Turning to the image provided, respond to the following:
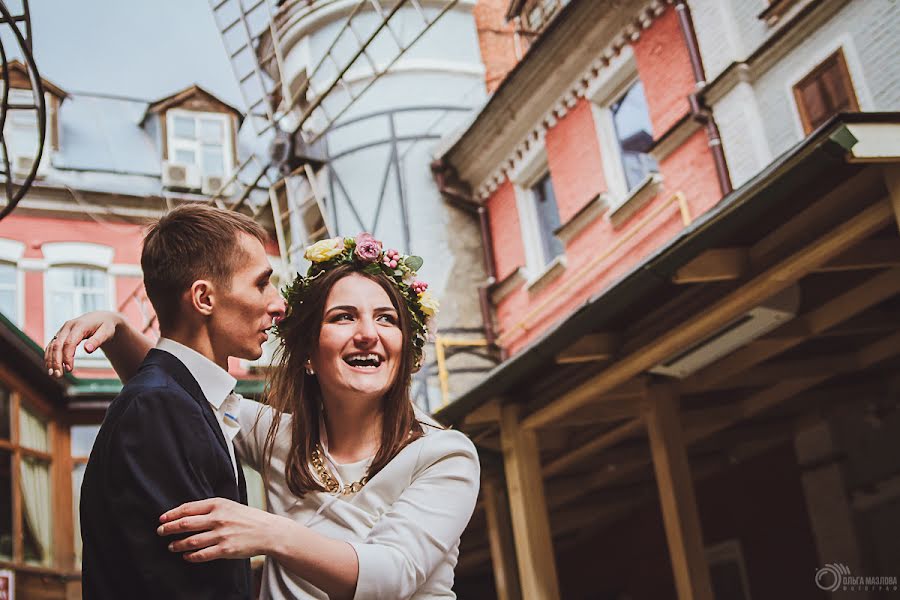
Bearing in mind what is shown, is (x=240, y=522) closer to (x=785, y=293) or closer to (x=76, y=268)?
(x=785, y=293)

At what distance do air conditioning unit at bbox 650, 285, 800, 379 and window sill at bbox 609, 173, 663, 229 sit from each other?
14.2 feet

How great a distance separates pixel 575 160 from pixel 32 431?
6693 mm

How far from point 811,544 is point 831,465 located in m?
0.86

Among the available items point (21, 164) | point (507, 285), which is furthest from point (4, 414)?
point (21, 164)

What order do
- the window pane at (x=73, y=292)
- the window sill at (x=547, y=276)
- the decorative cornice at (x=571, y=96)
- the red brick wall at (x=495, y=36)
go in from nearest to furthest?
the decorative cornice at (x=571, y=96) → the window sill at (x=547, y=276) → the red brick wall at (x=495, y=36) → the window pane at (x=73, y=292)

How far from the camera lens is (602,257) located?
11328mm

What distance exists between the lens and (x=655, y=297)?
627 centimetres

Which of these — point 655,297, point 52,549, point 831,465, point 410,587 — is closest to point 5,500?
point 52,549

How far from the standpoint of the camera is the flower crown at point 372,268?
2.61m

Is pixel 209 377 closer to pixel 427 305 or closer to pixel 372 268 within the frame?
pixel 372 268

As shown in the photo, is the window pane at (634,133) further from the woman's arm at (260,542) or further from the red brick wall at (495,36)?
the woman's arm at (260,542)

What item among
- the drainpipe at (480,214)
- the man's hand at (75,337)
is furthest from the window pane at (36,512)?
the man's hand at (75,337)

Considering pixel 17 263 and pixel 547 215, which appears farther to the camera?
pixel 17 263

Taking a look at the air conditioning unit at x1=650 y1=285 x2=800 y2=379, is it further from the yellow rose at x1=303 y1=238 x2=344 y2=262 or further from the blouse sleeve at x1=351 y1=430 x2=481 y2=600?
the blouse sleeve at x1=351 y1=430 x2=481 y2=600
